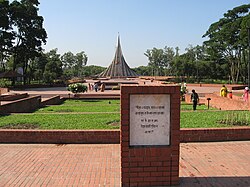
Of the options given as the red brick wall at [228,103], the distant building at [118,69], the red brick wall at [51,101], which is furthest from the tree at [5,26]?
the distant building at [118,69]

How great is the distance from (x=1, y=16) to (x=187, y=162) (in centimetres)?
3616

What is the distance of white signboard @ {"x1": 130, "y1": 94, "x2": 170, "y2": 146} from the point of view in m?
4.62

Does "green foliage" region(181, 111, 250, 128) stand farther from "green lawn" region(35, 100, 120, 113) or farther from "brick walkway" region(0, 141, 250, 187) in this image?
"green lawn" region(35, 100, 120, 113)

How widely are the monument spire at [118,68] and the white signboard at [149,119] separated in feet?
287

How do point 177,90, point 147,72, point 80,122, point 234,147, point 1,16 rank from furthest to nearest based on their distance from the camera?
point 147,72
point 1,16
point 80,122
point 234,147
point 177,90

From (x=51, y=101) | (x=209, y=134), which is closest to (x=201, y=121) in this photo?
(x=209, y=134)

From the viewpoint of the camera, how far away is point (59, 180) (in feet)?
16.5

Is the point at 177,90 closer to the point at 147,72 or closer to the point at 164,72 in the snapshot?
the point at 164,72

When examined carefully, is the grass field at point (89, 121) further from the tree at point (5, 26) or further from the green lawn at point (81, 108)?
the tree at point (5, 26)

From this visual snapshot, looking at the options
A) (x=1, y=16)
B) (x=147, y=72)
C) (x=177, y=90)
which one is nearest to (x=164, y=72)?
(x=147, y=72)

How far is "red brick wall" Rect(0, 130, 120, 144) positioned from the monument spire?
84590 millimetres

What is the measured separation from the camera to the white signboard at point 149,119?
4.62 metres

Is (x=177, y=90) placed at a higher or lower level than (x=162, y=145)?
higher

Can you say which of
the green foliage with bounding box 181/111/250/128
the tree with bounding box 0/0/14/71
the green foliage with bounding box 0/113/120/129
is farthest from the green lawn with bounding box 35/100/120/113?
the tree with bounding box 0/0/14/71
